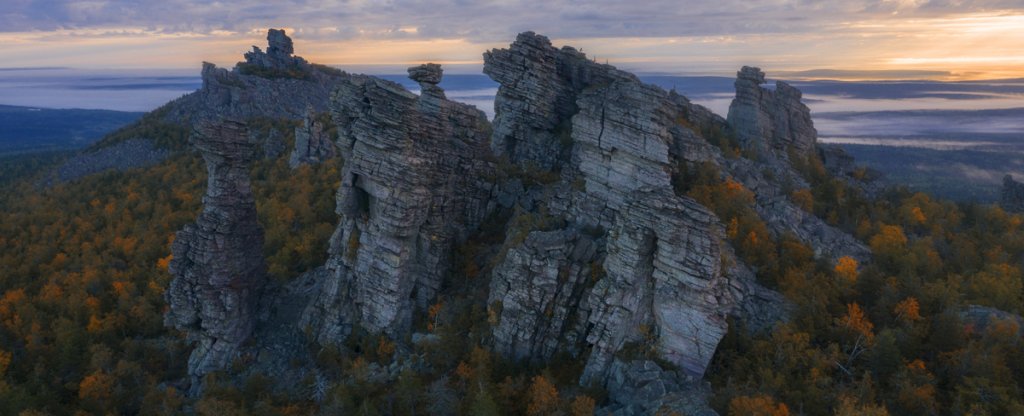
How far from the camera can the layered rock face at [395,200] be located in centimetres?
3503

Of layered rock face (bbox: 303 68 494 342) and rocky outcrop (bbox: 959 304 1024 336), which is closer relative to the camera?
rocky outcrop (bbox: 959 304 1024 336)

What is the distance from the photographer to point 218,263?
38.8 metres

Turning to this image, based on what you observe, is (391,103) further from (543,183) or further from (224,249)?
(224,249)

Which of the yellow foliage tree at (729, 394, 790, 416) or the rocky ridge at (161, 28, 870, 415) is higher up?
the rocky ridge at (161, 28, 870, 415)

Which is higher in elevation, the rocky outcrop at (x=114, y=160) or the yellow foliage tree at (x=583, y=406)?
the rocky outcrop at (x=114, y=160)

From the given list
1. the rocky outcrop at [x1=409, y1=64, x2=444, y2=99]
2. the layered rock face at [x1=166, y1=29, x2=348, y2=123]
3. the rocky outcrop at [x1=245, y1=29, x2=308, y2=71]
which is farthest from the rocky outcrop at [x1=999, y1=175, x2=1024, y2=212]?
the rocky outcrop at [x1=245, y1=29, x2=308, y2=71]

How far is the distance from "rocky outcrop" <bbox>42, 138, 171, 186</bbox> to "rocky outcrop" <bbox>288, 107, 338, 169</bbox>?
27574mm

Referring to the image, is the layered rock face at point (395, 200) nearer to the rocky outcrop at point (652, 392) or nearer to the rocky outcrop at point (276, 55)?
the rocky outcrop at point (652, 392)

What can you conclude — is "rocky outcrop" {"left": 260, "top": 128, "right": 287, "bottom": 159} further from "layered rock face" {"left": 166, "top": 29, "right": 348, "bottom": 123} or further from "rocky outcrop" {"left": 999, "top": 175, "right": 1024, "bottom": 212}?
"rocky outcrop" {"left": 999, "top": 175, "right": 1024, "bottom": 212}

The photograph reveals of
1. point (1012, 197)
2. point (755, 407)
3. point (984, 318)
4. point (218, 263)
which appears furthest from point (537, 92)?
point (1012, 197)

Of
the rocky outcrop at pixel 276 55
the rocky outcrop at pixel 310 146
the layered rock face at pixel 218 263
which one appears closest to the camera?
the layered rock face at pixel 218 263

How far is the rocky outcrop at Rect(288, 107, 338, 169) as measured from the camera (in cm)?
6450

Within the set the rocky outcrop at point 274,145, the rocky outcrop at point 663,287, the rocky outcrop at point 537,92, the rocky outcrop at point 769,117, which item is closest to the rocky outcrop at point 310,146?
the rocky outcrop at point 274,145

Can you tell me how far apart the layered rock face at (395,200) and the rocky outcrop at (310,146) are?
27.7 meters
